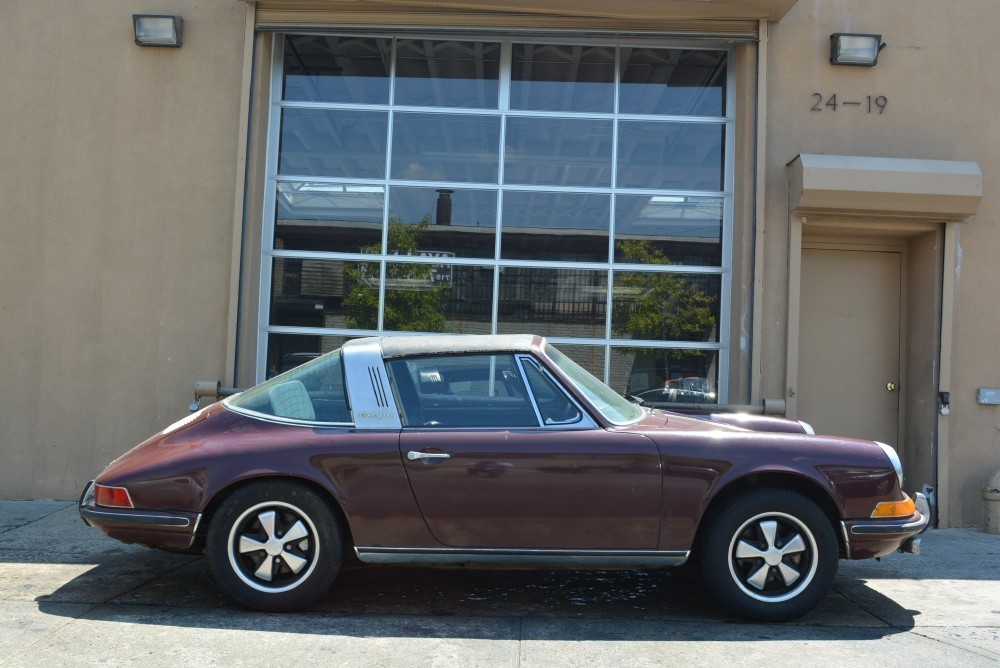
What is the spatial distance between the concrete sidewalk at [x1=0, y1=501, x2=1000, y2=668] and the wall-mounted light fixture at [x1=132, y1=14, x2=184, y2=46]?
4268 millimetres

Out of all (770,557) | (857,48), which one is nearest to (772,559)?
(770,557)

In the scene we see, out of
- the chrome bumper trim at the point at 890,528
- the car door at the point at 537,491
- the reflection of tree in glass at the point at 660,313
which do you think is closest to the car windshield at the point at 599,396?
the car door at the point at 537,491

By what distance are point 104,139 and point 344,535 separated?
193 inches

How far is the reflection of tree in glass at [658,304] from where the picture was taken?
327 inches

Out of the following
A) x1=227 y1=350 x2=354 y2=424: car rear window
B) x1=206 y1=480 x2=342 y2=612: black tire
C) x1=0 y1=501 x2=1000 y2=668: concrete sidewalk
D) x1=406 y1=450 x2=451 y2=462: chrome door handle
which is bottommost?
x1=0 y1=501 x2=1000 y2=668: concrete sidewalk

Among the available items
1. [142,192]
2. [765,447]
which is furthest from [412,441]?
[142,192]

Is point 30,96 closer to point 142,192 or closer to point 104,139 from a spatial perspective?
point 104,139

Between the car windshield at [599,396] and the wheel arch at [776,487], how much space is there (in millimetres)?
624

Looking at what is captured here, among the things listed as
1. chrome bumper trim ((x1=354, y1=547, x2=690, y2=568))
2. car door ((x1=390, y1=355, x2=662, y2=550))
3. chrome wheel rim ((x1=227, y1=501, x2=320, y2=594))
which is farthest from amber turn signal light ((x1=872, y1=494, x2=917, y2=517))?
chrome wheel rim ((x1=227, y1=501, x2=320, y2=594))

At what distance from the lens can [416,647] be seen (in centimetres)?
435

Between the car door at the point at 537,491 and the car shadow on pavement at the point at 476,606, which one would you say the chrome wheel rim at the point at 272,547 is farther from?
the car door at the point at 537,491

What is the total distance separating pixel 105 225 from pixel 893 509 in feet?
21.4

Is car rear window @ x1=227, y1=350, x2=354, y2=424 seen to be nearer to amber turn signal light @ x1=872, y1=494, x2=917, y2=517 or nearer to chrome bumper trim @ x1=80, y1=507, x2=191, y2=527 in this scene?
chrome bumper trim @ x1=80, y1=507, x2=191, y2=527

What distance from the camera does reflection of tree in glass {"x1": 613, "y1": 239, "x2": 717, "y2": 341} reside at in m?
8.31
